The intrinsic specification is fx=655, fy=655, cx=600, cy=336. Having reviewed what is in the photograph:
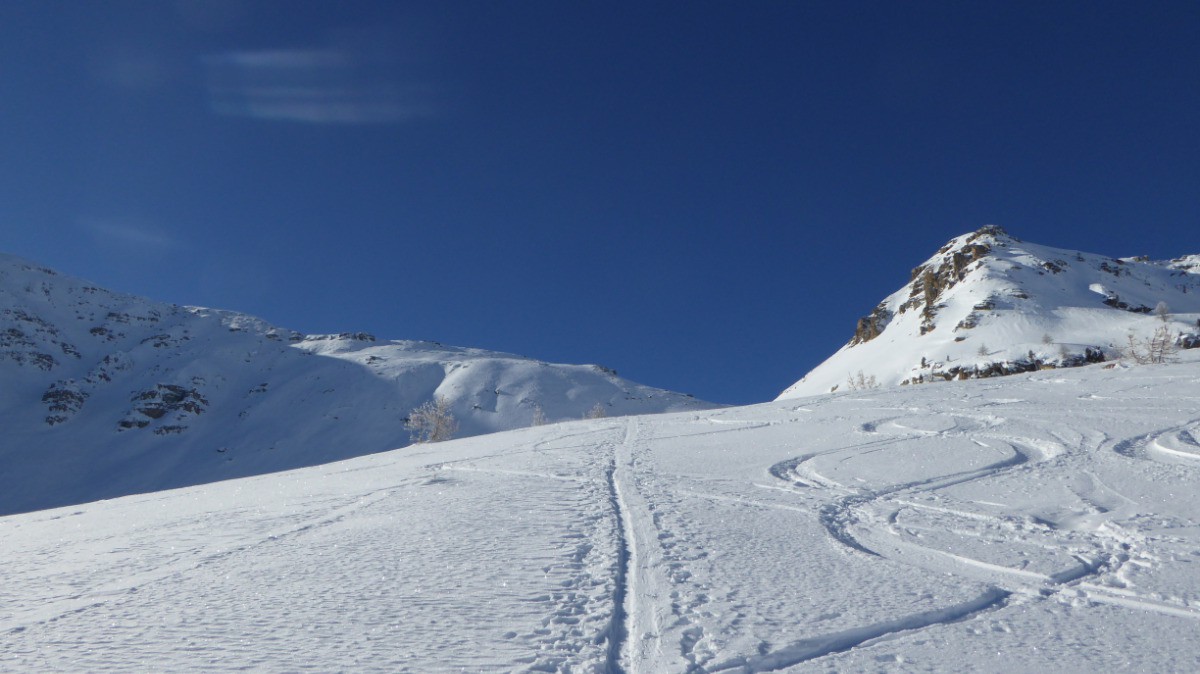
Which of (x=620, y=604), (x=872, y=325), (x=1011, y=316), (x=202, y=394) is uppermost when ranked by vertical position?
(x=872, y=325)

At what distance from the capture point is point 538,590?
17.7 ft

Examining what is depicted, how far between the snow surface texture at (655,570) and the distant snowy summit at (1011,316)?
227 ft

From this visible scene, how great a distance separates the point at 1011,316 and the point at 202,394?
11044 cm

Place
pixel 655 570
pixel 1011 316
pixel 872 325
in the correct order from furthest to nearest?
pixel 872 325
pixel 1011 316
pixel 655 570

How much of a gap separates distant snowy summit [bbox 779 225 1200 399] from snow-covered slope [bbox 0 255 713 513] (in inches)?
1292

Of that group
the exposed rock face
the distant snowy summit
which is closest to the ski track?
the distant snowy summit

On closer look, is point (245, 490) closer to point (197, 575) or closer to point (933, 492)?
point (197, 575)

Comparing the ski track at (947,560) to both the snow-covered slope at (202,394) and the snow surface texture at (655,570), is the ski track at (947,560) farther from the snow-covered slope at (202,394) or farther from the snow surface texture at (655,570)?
the snow-covered slope at (202,394)

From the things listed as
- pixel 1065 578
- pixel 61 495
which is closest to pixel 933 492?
pixel 1065 578

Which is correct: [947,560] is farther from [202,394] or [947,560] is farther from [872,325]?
[872,325]

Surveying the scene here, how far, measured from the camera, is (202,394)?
84.4 meters

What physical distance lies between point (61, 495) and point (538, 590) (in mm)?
74685

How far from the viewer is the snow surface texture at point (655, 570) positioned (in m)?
4.18

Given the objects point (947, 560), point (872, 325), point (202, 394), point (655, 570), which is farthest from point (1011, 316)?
point (202, 394)
